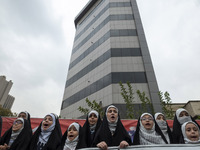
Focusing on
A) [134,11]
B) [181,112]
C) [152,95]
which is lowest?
[181,112]

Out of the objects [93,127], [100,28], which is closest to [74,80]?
[100,28]

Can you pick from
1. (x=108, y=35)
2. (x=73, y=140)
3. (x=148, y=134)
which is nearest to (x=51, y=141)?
(x=73, y=140)

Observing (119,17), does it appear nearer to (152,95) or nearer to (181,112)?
(152,95)

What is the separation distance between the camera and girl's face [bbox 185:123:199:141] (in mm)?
1693

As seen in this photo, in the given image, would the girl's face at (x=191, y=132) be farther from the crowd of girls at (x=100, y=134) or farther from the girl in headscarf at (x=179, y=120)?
the girl in headscarf at (x=179, y=120)

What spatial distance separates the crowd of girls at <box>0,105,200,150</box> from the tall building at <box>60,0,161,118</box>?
26.6ft

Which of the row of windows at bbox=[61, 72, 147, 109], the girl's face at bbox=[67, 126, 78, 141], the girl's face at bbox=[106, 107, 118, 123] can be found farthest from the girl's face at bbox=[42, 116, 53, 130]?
the row of windows at bbox=[61, 72, 147, 109]

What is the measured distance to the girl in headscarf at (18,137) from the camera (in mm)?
2203

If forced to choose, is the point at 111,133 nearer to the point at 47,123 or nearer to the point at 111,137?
the point at 111,137

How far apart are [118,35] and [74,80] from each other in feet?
25.4

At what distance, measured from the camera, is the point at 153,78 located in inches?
447

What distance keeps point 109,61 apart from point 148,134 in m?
11.2

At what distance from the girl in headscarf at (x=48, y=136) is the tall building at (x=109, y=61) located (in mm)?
8455

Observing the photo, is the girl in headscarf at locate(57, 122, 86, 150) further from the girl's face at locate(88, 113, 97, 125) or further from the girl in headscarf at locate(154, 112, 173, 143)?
the girl in headscarf at locate(154, 112, 173, 143)
